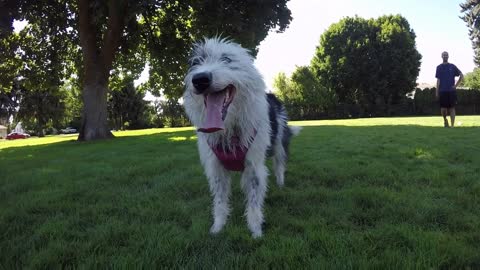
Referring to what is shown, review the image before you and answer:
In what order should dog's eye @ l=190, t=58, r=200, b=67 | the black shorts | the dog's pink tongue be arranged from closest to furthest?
the dog's pink tongue → dog's eye @ l=190, t=58, r=200, b=67 → the black shorts

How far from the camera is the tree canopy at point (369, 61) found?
4488 centimetres

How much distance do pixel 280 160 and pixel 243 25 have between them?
903 centimetres

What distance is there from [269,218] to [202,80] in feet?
5.30

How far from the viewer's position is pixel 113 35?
15688 mm

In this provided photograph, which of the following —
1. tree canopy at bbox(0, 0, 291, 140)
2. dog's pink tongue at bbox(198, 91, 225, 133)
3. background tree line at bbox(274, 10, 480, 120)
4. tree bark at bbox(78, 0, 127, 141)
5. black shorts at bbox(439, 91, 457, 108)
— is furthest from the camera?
background tree line at bbox(274, 10, 480, 120)

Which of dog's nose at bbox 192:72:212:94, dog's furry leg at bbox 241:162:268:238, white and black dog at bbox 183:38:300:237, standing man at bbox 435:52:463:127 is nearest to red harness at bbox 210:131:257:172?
white and black dog at bbox 183:38:300:237

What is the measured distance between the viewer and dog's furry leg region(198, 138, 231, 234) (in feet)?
12.4

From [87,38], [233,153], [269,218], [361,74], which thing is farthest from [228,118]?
[361,74]

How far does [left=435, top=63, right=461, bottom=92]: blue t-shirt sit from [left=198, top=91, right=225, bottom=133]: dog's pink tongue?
1086 centimetres

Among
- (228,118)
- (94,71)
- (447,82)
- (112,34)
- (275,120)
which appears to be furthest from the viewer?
(94,71)

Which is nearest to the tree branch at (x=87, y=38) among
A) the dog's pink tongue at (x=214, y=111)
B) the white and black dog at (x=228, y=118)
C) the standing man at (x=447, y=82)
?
the standing man at (x=447, y=82)

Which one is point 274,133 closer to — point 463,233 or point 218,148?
point 218,148

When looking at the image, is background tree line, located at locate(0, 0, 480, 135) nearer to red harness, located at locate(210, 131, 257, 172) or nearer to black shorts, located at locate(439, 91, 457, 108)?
red harness, located at locate(210, 131, 257, 172)

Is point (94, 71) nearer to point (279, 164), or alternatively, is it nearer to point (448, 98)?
point (279, 164)
